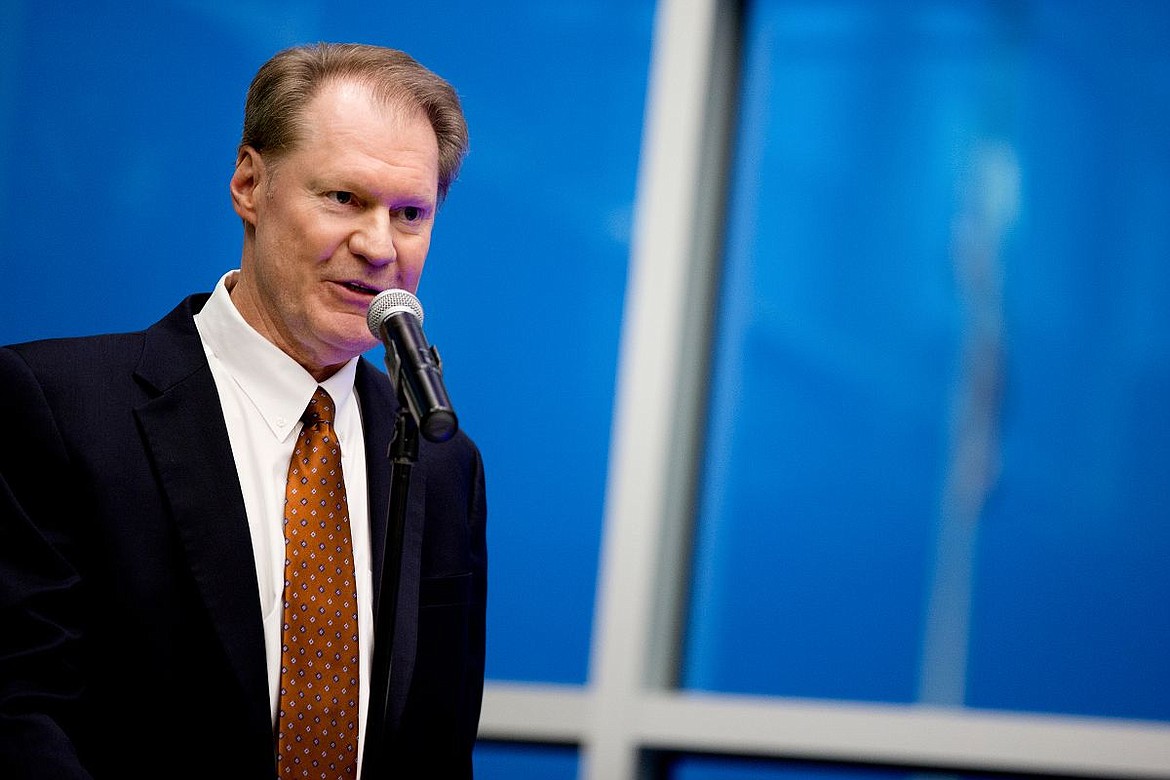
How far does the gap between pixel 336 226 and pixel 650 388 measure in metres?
1.34

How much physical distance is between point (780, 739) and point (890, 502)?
1.93 ft

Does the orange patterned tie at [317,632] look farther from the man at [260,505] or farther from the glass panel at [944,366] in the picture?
the glass panel at [944,366]

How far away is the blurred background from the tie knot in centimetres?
108

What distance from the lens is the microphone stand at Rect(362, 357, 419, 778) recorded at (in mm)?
1390

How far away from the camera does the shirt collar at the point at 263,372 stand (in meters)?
1.80

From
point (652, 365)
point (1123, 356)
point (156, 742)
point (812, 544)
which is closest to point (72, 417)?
point (156, 742)

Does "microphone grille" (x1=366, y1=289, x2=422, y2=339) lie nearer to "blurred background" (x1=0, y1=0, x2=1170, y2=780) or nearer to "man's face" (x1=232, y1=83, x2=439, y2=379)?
"man's face" (x1=232, y1=83, x2=439, y2=379)

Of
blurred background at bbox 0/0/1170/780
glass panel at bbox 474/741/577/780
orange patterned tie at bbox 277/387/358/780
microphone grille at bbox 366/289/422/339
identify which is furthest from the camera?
glass panel at bbox 474/741/577/780

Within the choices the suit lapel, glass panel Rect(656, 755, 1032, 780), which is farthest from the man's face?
glass panel Rect(656, 755, 1032, 780)

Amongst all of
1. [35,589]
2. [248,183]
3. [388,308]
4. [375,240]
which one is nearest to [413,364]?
[388,308]

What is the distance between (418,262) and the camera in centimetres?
182

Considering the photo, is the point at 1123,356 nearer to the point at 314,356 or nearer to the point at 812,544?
the point at 812,544

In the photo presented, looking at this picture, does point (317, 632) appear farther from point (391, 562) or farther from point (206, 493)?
point (391, 562)

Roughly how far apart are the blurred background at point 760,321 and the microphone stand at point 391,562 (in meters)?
1.52
